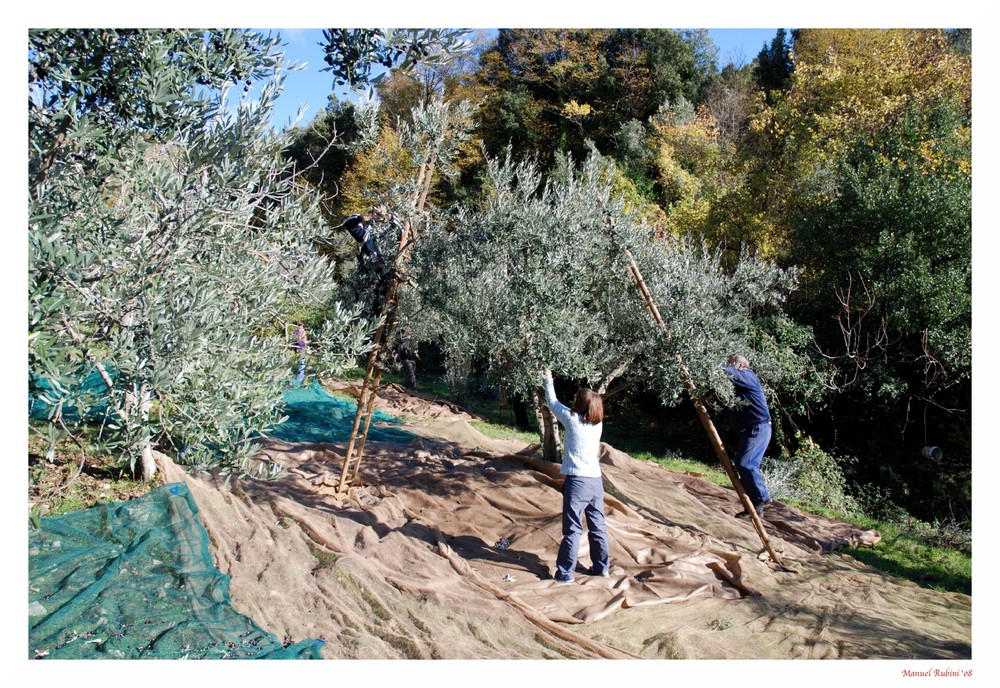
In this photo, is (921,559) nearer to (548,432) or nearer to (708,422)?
(708,422)

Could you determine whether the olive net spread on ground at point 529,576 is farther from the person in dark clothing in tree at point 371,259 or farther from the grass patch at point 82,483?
the person in dark clothing in tree at point 371,259

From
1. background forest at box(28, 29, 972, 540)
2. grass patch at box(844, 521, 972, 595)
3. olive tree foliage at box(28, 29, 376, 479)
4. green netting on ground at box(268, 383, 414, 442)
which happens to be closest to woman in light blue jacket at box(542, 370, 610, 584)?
background forest at box(28, 29, 972, 540)

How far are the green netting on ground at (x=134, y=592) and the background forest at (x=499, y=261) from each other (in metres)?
0.82

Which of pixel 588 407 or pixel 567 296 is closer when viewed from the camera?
pixel 588 407

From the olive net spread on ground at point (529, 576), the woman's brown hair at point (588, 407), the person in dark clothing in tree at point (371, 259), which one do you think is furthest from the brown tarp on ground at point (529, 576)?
the person in dark clothing in tree at point (371, 259)

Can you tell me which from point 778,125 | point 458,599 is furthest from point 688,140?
point 458,599

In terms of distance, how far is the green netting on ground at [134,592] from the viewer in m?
5.09

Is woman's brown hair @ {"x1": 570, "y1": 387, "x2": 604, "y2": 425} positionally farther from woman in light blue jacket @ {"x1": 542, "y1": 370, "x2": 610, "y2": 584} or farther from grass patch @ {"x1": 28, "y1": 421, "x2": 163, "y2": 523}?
grass patch @ {"x1": 28, "y1": 421, "x2": 163, "y2": 523}

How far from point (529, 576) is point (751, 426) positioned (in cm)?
374

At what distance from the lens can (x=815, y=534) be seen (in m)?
9.54

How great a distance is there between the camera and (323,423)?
1429 centimetres

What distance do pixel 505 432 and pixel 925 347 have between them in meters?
8.70

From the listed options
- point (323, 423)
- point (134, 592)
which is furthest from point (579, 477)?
point (323, 423)

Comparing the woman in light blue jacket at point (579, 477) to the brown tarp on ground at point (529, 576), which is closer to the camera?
the brown tarp on ground at point (529, 576)
